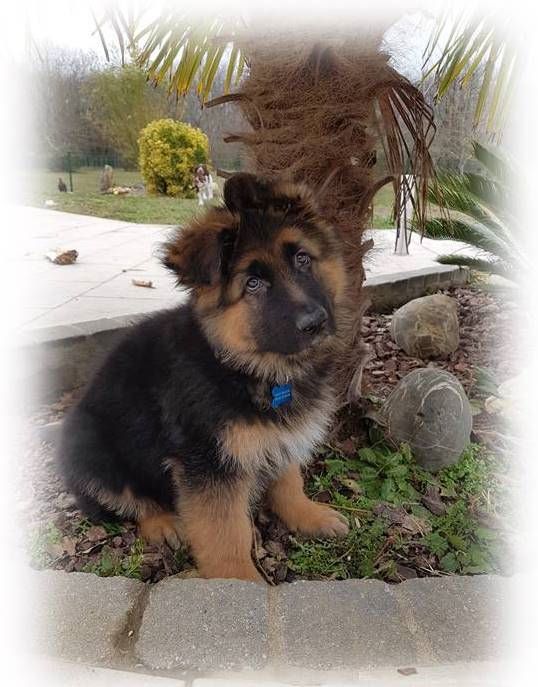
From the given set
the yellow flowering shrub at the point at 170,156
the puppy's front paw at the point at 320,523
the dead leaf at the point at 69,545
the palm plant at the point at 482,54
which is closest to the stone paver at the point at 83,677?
the dead leaf at the point at 69,545

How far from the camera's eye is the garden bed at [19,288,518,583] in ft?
9.91

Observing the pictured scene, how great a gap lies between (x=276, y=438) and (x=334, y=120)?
1821mm

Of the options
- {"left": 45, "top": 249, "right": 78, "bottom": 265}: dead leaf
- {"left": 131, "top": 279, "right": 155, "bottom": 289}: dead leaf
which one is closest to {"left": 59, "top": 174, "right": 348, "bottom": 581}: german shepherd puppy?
{"left": 131, "top": 279, "right": 155, "bottom": 289}: dead leaf

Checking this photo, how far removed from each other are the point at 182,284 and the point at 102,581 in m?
1.36

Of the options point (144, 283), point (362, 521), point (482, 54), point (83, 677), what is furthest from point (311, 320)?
point (144, 283)

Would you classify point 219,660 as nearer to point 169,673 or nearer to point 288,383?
point 169,673

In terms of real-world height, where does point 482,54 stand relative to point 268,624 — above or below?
above

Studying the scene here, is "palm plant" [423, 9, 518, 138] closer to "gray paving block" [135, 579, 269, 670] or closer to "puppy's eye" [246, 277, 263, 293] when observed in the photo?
"puppy's eye" [246, 277, 263, 293]

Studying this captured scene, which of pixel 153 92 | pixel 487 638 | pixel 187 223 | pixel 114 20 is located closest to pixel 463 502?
pixel 487 638

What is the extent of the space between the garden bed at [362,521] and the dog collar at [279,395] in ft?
2.92

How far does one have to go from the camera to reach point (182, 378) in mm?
2859

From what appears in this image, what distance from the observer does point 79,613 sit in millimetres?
2229

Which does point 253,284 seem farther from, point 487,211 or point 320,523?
point 487,211

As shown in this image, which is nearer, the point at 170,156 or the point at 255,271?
the point at 255,271
